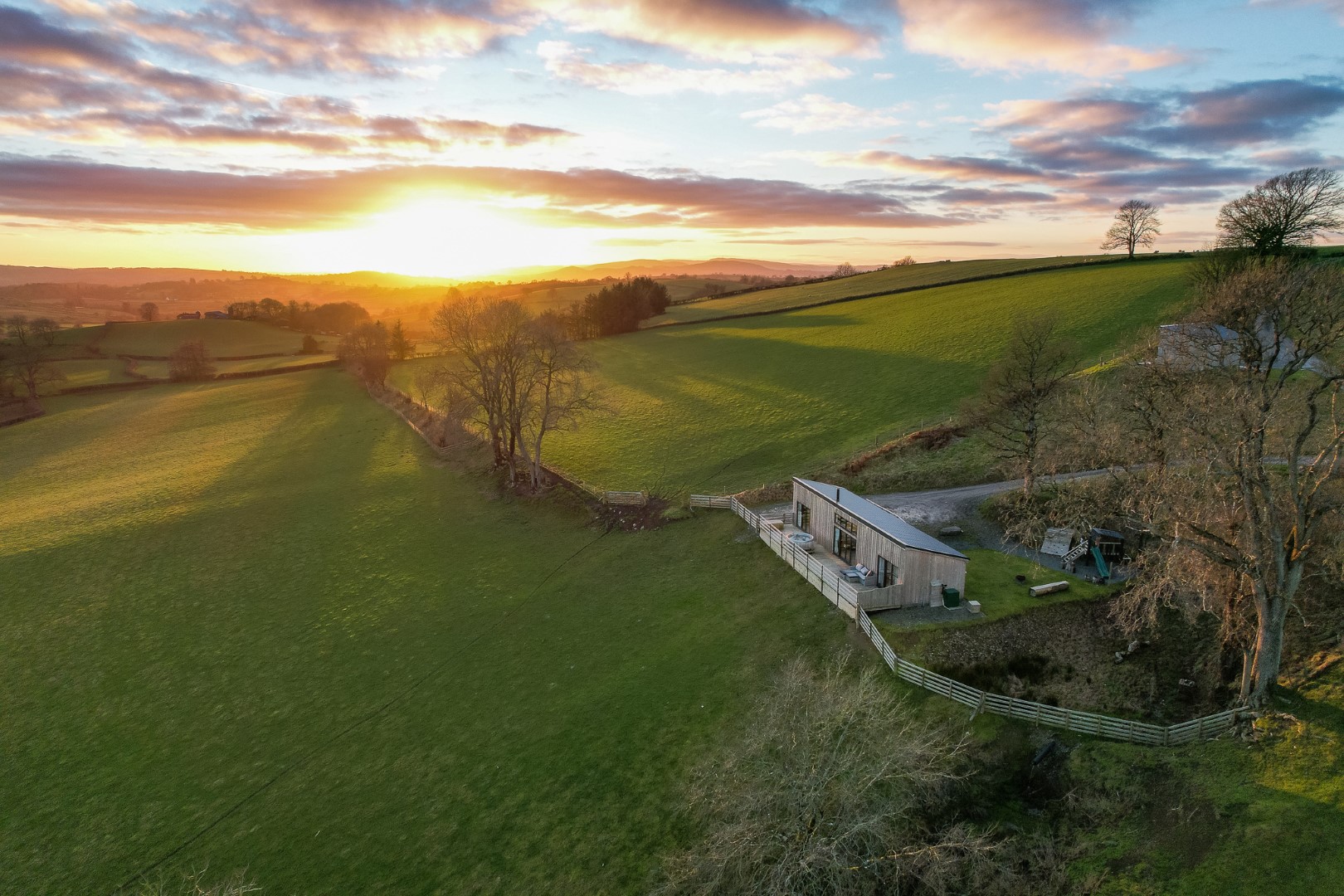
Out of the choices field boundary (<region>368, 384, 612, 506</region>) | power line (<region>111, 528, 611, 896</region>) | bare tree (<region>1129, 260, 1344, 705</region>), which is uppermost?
bare tree (<region>1129, 260, 1344, 705</region>)

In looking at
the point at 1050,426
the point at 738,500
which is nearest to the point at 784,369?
the point at 738,500

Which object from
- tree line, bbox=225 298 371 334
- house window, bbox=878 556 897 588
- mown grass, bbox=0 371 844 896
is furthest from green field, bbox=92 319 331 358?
house window, bbox=878 556 897 588

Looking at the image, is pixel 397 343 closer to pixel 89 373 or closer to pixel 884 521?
pixel 89 373

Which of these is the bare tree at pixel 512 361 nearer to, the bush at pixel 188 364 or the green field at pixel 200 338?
the bush at pixel 188 364

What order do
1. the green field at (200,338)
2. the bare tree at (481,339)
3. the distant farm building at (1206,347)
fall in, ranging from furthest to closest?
1. the green field at (200,338)
2. the bare tree at (481,339)
3. the distant farm building at (1206,347)

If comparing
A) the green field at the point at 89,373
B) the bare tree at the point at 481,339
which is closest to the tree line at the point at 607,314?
the bare tree at the point at 481,339

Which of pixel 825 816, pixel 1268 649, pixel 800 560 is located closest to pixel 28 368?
pixel 800 560

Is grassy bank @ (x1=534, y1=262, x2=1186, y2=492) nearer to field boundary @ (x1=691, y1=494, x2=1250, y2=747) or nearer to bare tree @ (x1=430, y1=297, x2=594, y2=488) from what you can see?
bare tree @ (x1=430, y1=297, x2=594, y2=488)
